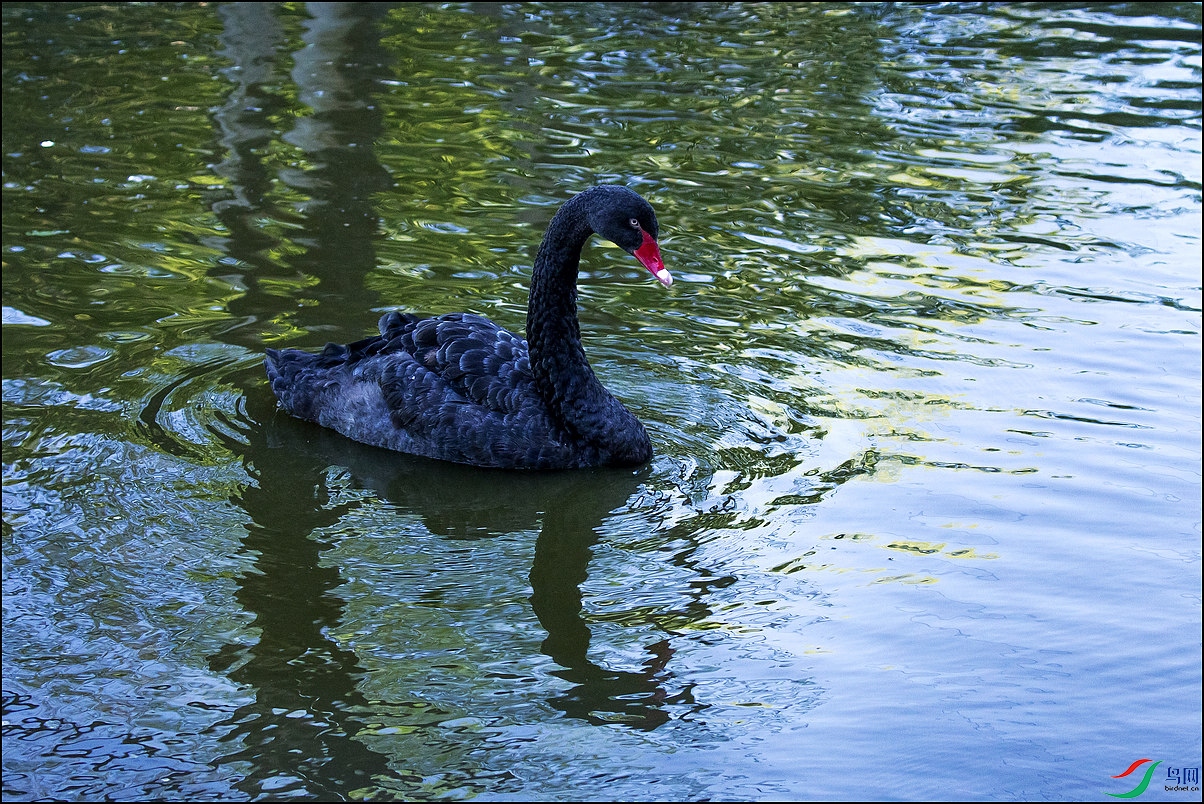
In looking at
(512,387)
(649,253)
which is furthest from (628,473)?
(649,253)

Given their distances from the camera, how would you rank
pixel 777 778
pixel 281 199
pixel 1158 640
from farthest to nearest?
pixel 281 199
pixel 1158 640
pixel 777 778

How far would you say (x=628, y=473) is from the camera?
6.21 meters

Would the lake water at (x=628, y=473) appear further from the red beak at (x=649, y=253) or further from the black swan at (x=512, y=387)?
the red beak at (x=649, y=253)

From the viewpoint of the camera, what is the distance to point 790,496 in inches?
230

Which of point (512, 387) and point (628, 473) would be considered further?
point (512, 387)

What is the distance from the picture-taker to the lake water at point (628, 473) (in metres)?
4.33

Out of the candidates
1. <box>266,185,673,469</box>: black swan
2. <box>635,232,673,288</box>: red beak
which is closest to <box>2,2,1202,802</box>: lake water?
<box>266,185,673,469</box>: black swan

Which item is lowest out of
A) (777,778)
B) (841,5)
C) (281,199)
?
(777,778)

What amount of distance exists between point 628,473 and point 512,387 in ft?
2.26

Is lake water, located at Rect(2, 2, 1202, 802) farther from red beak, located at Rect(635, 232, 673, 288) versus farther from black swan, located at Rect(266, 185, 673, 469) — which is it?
red beak, located at Rect(635, 232, 673, 288)

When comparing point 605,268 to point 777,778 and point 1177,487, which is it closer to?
point 1177,487

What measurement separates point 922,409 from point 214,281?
422 centimetres

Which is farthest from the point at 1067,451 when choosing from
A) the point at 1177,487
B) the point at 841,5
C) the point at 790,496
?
the point at 841,5

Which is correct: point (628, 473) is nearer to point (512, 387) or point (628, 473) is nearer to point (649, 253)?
point (512, 387)
